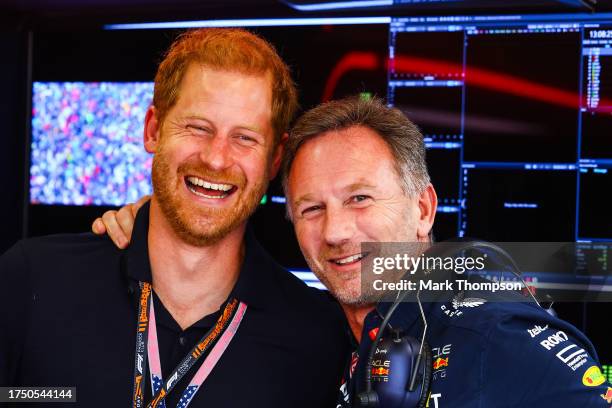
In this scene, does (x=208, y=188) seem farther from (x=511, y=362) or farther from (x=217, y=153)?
(x=511, y=362)

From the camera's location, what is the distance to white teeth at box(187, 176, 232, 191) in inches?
70.3

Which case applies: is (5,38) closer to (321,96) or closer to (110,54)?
(110,54)

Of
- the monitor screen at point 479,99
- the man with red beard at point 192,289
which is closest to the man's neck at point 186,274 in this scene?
the man with red beard at point 192,289

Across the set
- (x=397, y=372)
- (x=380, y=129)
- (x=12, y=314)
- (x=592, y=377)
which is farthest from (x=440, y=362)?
(x=12, y=314)

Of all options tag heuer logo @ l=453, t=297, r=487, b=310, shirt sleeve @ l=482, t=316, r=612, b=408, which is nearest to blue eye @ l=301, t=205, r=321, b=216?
tag heuer logo @ l=453, t=297, r=487, b=310

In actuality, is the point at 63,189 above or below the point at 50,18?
below

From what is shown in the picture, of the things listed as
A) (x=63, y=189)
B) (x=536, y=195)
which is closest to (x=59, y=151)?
(x=63, y=189)

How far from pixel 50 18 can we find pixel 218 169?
3.59ft

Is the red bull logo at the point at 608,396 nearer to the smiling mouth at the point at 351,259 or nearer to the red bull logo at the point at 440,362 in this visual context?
the red bull logo at the point at 440,362

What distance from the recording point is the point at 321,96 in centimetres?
233

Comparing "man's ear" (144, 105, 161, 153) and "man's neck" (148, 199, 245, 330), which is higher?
"man's ear" (144, 105, 161, 153)

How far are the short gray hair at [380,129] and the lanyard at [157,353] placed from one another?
362 millimetres

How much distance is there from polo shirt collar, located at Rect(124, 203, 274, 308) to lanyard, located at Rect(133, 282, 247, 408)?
0.03 meters

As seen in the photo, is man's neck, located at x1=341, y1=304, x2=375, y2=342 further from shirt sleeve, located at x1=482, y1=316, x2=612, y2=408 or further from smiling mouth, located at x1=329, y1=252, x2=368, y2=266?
shirt sleeve, located at x1=482, y1=316, x2=612, y2=408
